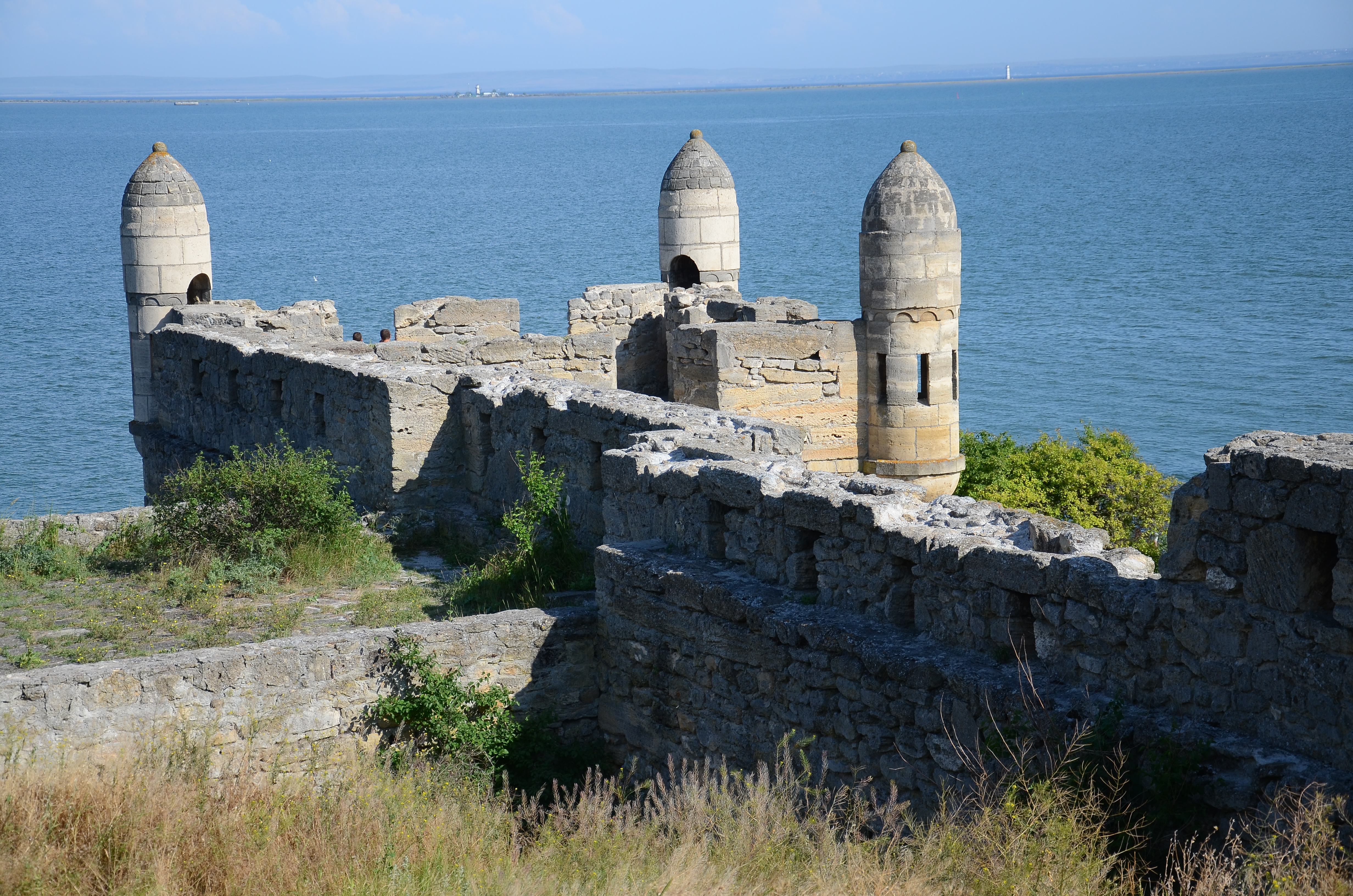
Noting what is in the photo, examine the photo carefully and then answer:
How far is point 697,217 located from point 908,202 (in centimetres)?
567

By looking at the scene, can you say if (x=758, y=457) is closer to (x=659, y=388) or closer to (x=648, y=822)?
(x=648, y=822)

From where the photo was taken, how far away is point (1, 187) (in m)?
101

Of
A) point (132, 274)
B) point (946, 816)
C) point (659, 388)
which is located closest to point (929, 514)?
point (946, 816)

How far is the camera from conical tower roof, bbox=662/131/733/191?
20.3 m

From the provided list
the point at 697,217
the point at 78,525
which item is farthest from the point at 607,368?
the point at 697,217

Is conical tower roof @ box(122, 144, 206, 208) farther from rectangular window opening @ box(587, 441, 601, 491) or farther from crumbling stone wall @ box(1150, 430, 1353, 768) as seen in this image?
crumbling stone wall @ box(1150, 430, 1353, 768)

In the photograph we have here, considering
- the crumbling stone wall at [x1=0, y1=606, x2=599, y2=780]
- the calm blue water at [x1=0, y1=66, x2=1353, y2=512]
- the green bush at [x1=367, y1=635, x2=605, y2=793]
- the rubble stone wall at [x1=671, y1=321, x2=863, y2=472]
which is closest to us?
the crumbling stone wall at [x1=0, y1=606, x2=599, y2=780]

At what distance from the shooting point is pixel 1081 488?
1614cm

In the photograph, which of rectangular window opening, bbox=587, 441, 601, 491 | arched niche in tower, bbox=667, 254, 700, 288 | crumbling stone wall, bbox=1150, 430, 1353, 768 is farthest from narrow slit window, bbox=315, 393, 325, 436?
crumbling stone wall, bbox=1150, 430, 1353, 768

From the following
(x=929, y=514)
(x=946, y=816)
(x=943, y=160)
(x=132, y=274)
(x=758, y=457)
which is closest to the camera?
(x=946, y=816)

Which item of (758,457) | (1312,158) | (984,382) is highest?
(1312,158)

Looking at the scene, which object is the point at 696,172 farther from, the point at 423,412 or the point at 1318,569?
the point at 1318,569

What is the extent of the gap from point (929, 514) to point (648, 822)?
1.91 m

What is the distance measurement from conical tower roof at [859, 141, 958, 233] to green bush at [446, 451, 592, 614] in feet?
20.2
